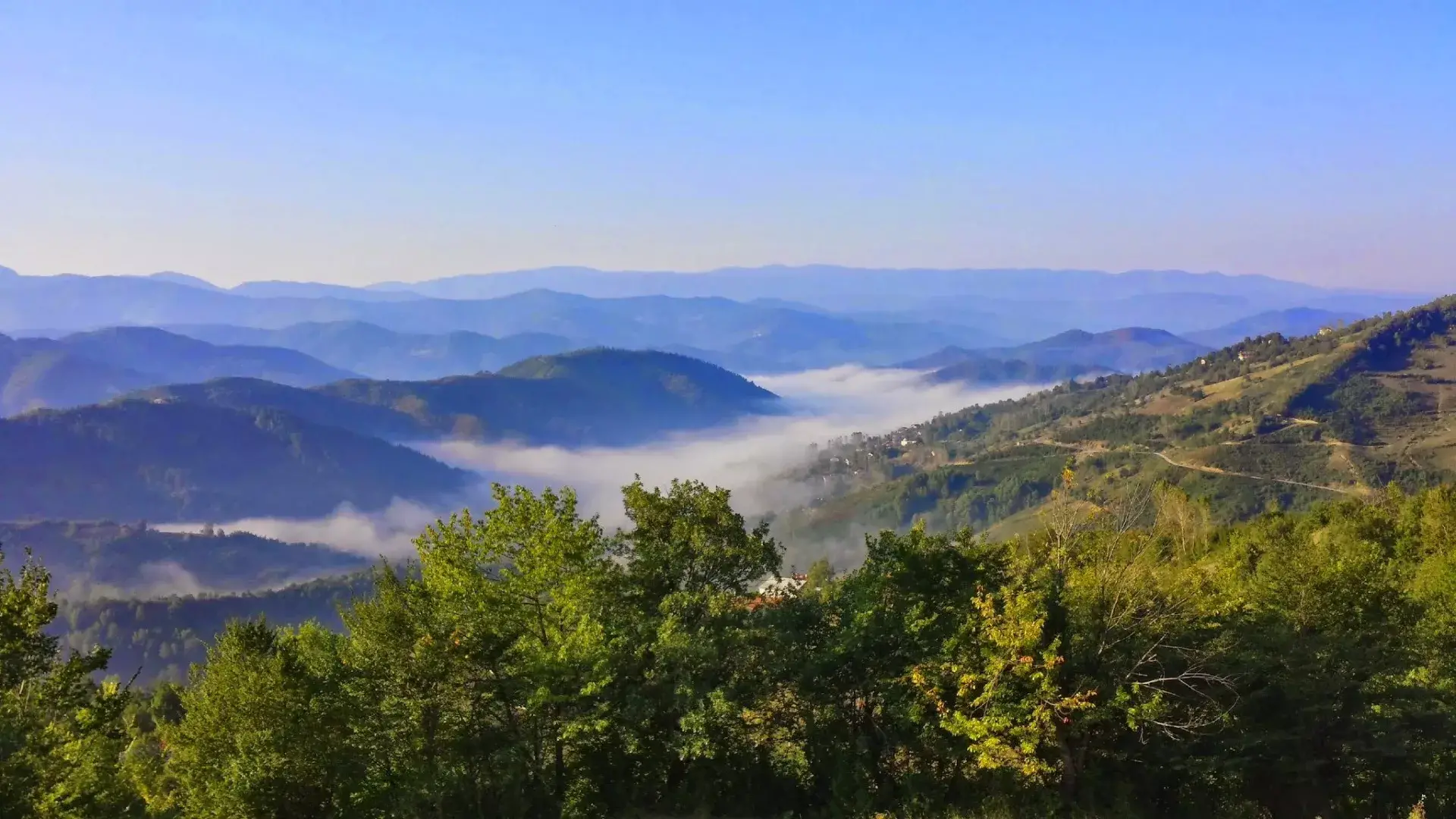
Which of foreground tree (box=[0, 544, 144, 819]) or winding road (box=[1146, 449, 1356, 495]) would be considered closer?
foreground tree (box=[0, 544, 144, 819])

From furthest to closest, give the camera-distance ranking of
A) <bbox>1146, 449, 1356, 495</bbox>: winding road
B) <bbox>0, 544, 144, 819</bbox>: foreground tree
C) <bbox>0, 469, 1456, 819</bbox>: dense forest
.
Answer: <bbox>1146, 449, 1356, 495</bbox>: winding road < <bbox>0, 469, 1456, 819</bbox>: dense forest < <bbox>0, 544, 144, 819</bbox>: foreground tree

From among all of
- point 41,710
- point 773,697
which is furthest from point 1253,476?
point 41,710

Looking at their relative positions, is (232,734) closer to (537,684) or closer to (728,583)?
(537,684)

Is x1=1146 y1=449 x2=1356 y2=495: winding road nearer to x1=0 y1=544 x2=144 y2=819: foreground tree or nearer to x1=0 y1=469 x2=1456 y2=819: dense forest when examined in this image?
x1=0 y1=469 x2=1456 y2=819: dense forest

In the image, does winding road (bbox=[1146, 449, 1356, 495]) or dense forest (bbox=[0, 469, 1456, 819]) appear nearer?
dense forest (bbox=[0, 469, 1456, 819])

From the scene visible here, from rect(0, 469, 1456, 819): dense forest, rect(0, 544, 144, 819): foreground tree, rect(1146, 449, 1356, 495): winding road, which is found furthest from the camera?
rect(1146, 449, 1356, 495): winding road

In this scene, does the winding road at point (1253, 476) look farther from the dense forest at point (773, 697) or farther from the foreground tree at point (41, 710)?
the foreground tree at point (41, 710)

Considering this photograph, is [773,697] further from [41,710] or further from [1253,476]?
[1253,476]

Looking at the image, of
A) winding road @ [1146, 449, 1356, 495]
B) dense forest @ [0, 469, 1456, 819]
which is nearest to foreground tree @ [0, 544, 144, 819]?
dense forest @ [0, 469, 1456, 819]

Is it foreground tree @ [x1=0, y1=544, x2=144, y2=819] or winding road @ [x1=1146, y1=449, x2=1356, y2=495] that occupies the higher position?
foreground tree @ [x1=0, y1=544, x2=144, y2=819]
